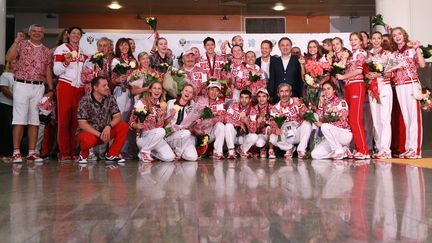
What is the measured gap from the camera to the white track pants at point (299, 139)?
6172 mm

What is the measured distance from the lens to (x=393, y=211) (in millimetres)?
2115

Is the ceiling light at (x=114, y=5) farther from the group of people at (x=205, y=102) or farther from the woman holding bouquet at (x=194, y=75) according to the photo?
the woman holding bouquet at (x=194, y=75)

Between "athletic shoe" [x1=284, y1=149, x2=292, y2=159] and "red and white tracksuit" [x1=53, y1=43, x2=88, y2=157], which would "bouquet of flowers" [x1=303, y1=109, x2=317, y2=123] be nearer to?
"athletic shoe" [x1=284, y1=149, x2=292, y2=159]

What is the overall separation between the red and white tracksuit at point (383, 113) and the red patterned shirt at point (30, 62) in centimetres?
452

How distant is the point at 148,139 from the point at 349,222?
4.18m

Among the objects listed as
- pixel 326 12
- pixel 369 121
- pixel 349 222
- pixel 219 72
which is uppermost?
pixel 326 12

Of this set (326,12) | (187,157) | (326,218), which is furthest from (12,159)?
(326,12)

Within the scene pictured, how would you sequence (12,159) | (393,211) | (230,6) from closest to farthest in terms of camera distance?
1. (393,211)
2. (12,159)
3. (230,6)

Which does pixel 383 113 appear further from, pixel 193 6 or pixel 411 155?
pixel 193 6

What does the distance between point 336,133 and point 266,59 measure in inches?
65.2

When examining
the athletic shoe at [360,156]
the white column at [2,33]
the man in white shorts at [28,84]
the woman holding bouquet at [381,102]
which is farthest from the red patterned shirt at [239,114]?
the white column at [2,33]

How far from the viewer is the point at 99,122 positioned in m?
5.58

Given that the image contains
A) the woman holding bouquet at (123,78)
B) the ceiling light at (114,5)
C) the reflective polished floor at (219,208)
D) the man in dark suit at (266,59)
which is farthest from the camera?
the ceiling light at (114,5)

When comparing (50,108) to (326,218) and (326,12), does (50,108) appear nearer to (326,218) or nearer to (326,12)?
(326,218)
